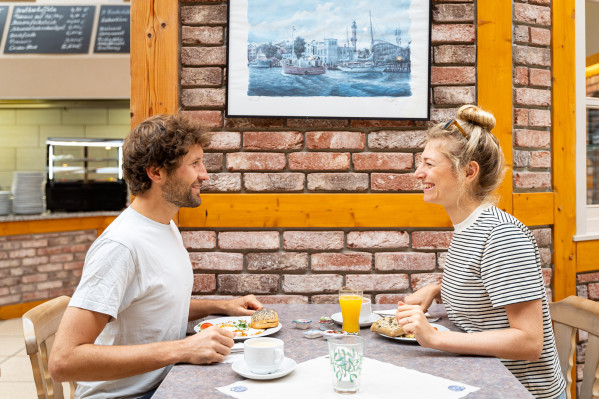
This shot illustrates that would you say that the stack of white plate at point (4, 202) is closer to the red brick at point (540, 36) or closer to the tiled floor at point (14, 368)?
the tiled floor at point (14, 368)

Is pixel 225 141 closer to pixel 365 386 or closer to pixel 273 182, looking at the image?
pixel 273 182

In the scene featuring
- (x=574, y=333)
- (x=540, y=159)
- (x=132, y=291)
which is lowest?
(x=574, y=333)

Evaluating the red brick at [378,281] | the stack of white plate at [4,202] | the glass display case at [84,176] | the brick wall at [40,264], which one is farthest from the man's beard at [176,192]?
the stack of white plate at [4,202]

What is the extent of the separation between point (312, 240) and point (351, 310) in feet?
2.50

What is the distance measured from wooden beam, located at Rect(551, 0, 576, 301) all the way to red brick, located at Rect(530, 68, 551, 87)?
3cm

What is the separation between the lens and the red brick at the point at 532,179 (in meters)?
2.22

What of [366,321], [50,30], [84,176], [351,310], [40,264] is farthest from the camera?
[50,30]

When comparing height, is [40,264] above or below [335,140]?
below

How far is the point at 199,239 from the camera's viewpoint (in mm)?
2139

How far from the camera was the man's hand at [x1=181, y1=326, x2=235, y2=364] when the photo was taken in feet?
3.84

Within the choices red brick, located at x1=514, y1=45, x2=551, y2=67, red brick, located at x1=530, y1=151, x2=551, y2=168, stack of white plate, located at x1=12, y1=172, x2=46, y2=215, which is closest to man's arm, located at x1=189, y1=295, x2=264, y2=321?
red brick, located at x1=530, y1=151, x2=551, y2=168

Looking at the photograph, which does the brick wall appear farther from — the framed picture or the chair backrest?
the chair backrest

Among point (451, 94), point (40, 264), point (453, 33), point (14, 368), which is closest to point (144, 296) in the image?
A: point (451, 94)

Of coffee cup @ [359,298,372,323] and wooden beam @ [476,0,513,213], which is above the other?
wooden beam @ [476,0,513,213]
